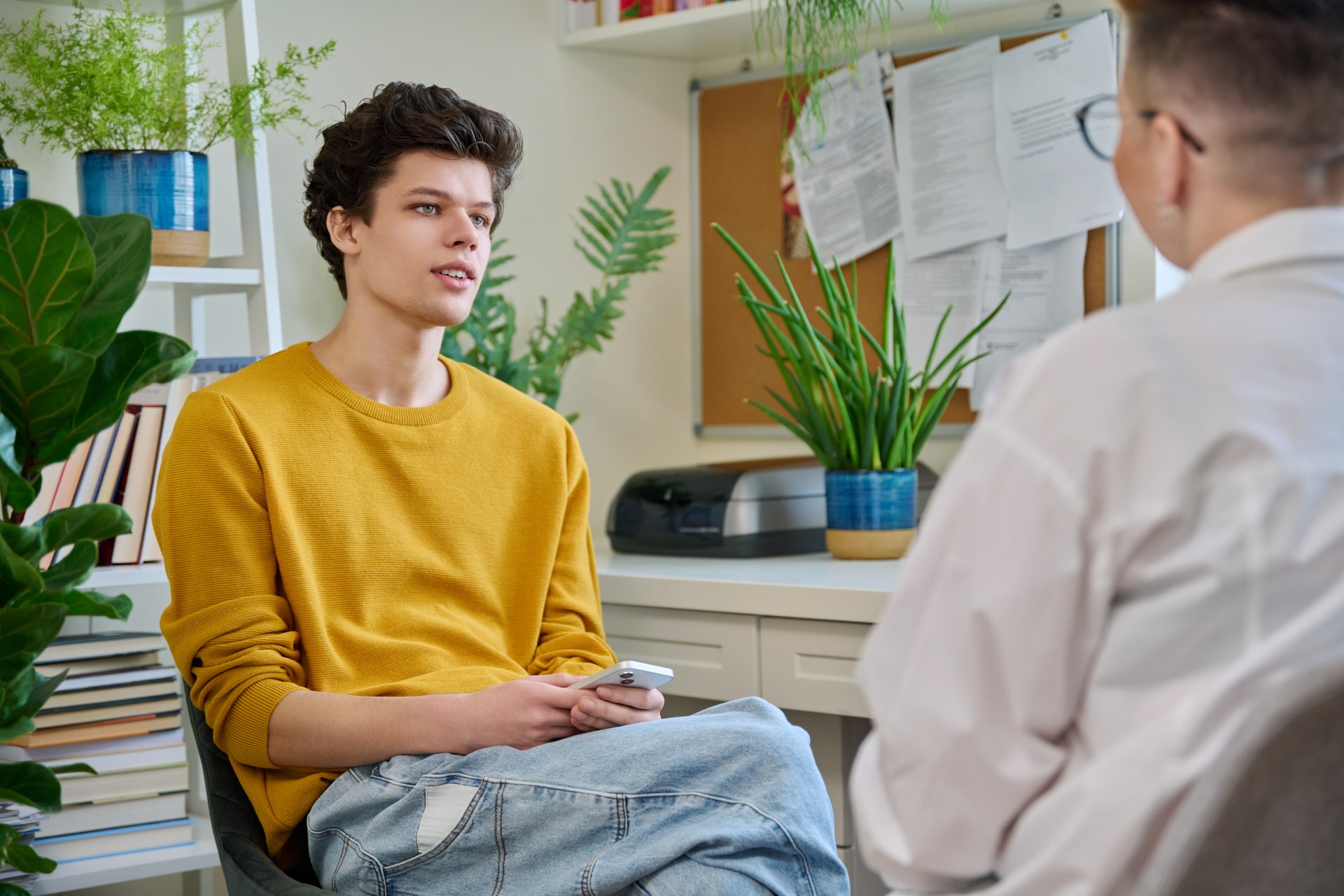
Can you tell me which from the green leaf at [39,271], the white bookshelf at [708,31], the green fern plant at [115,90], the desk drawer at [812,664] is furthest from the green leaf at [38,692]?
the white bookshelf at [708,31]

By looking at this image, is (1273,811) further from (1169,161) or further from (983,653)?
(1169,161)

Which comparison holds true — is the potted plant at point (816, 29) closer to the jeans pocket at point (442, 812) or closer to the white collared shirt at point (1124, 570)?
the jeans pocket at point (442, 812)

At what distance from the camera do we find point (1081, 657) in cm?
62

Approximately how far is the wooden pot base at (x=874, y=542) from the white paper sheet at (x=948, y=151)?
597 millimetres

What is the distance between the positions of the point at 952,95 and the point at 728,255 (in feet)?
1.75

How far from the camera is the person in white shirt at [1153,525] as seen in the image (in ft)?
1.92

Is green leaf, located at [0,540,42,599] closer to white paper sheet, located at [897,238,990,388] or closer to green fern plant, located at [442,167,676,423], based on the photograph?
green fern plant, located at [442,167,676,423]

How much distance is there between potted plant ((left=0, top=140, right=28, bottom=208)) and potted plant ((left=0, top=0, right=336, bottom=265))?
6 cm

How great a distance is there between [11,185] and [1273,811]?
60.3 inches

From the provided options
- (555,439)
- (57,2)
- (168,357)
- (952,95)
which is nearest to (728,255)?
(952,95)

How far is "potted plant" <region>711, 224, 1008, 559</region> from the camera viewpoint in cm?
182

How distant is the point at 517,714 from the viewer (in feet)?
3.96

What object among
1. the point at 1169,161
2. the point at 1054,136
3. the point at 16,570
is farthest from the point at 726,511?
the point at 1169,161

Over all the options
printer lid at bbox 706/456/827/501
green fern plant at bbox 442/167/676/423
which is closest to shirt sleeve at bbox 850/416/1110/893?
printer lid at bbox 706/456/827/501
